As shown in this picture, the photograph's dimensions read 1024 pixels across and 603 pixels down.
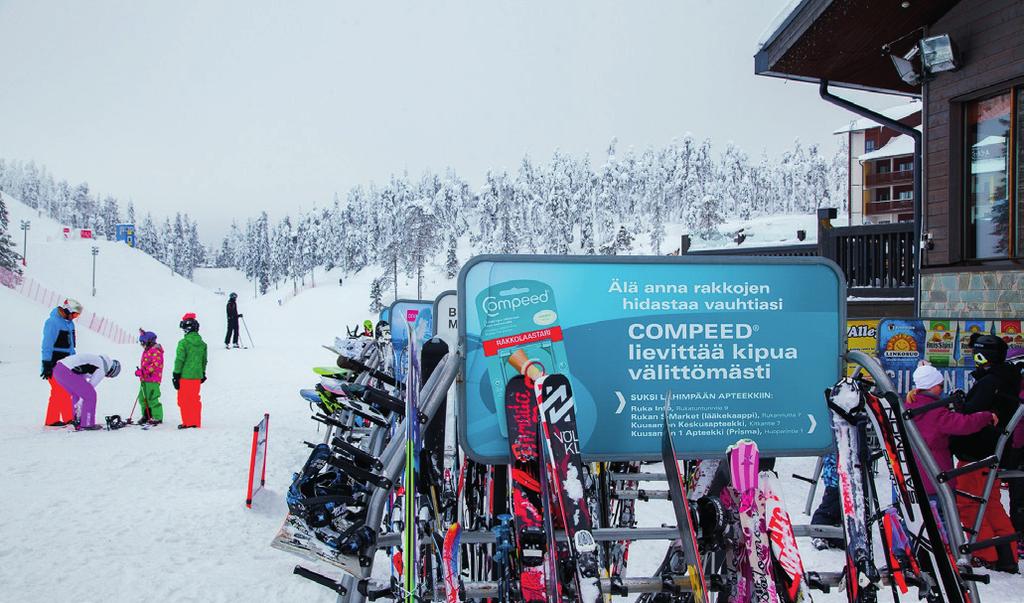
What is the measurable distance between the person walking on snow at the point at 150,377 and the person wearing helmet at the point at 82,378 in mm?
555

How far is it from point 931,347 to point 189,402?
1031cm

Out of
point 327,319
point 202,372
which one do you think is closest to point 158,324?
point 327,319

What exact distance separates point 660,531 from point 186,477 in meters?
6.58

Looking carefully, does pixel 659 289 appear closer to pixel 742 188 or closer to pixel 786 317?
pixel 786 317

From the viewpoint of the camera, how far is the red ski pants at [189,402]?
11.0 m

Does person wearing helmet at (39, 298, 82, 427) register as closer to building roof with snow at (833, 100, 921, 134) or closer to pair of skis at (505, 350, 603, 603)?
pair of skis at (505, 350, 603, 603)

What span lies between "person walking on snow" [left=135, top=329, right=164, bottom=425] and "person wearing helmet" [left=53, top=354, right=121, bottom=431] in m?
0.55

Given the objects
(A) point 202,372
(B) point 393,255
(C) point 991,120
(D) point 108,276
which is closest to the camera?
(C) point 991,120

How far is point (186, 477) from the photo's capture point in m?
7.92

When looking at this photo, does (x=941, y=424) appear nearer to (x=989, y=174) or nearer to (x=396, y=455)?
(x=989, y=174)

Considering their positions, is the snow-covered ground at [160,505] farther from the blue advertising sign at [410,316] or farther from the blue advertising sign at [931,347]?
the blue advertising sign at [410,316]

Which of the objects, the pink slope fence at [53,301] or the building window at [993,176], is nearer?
the building window at [993,176]

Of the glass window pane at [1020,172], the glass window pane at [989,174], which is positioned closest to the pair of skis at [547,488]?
the glass window pane at [1020,172]

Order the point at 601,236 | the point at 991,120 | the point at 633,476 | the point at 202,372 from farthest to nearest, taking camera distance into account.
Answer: the point at 601,236
the point at 202,372
the point at 991,120
the point at 633,476
